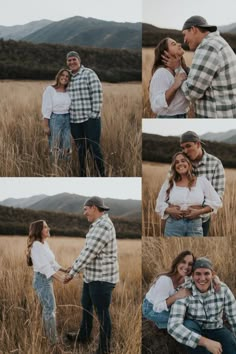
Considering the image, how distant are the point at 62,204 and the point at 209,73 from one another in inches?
46.0

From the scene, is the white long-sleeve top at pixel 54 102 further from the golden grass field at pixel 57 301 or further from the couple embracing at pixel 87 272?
the golden grass field at pixel 57 301

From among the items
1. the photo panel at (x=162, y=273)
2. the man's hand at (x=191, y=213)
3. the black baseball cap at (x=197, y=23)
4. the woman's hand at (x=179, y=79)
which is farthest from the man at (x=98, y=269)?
the black baseball cap at (x=197, y=23)

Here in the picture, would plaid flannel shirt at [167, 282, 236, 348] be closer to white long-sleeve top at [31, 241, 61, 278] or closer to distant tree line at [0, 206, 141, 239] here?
distant tree line at [0, 206, 141, 239]

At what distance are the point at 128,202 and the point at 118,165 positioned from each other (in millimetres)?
236

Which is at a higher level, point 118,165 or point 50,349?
point 118,165

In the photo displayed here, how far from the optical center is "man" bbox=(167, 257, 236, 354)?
5.34 meters

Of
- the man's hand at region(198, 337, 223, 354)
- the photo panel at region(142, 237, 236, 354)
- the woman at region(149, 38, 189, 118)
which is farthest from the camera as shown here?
the photo panel at region(142, 237, 236, 354)

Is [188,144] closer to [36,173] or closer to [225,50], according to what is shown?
[225,50]

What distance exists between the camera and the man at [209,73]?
5328mm

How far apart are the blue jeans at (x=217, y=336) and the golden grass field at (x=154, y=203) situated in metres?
0.58

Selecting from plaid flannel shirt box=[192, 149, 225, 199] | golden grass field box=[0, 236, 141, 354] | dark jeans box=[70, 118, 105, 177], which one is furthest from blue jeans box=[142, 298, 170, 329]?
dark jeans box=[70, 118, 105, 177]

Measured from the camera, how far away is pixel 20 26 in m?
5.32

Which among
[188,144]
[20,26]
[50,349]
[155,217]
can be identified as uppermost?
[20,26]

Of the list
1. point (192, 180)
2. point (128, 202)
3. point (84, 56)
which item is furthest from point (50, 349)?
point (84, 56)
